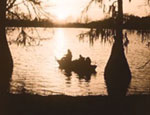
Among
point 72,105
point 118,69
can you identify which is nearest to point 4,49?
point 118,69

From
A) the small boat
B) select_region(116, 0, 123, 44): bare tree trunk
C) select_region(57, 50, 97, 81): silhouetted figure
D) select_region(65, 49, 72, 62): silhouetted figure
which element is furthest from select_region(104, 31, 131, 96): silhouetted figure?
select_region(65, 49, 72, 62): silhouetted figure

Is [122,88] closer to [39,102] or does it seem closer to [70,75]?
[70,75]

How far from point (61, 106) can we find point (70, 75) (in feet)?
96.3

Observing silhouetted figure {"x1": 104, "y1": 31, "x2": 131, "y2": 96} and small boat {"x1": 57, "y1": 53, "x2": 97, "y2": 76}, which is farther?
small boat {"x1": 57, "y1": 53, "x2": 97, "y2": 76}

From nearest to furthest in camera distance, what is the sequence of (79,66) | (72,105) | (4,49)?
(72,105)
(4,49)
(79,66)

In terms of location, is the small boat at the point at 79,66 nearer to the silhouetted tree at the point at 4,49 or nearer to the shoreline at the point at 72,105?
the silhouetted tree at the point at 4,49

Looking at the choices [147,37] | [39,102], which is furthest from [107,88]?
[39,102]

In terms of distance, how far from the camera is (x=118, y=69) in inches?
1093

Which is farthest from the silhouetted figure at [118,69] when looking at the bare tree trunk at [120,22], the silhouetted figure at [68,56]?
the silhouetted figure at [68,56]

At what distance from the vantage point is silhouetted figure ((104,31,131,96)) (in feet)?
91.1

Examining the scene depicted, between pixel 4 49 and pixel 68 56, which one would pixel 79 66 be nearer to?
pixel 68 56

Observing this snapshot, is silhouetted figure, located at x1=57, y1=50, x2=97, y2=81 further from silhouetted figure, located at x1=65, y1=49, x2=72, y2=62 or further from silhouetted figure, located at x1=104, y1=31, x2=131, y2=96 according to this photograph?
silhouetted figure, located at x1=104, y1=31, x2=131, y2=96

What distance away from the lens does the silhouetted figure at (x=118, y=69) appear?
27759mm

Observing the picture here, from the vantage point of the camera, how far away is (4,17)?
79.5 ft
